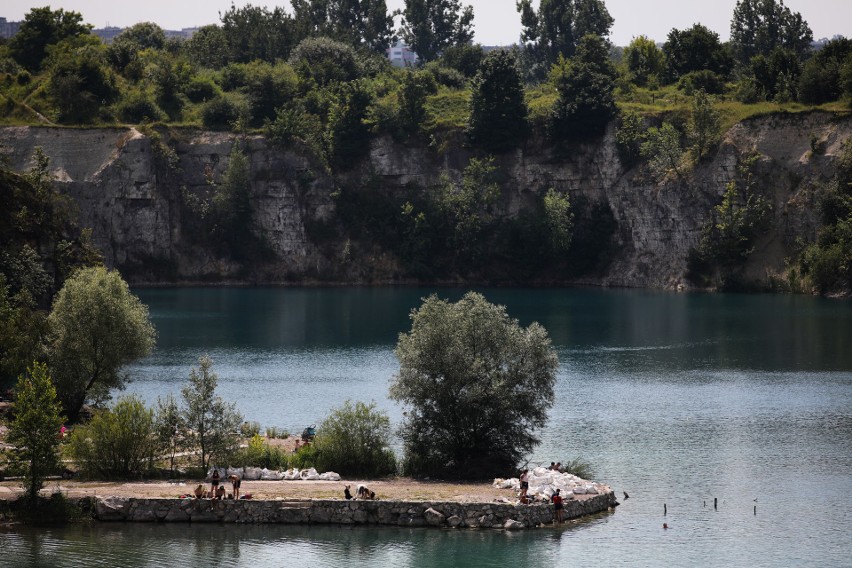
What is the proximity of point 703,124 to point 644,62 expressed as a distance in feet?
87.4

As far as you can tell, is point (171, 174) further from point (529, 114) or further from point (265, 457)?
point (265, 457)

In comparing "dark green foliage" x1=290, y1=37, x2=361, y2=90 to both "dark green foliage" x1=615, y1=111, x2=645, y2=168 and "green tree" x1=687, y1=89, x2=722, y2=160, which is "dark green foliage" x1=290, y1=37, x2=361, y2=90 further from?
"green tree" x1=687, y1=89, x2=722, y2=160

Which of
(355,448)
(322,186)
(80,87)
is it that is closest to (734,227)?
Answer: (322,186)

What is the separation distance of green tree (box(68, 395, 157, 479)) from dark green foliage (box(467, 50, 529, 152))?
10515 centimetres

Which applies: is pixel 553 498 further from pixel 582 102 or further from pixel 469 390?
pixel 582 102

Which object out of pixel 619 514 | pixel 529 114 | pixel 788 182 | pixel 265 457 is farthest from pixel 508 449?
pixel 529 114

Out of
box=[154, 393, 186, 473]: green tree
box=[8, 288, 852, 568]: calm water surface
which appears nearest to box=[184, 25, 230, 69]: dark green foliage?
box=[8, 288, 852, 568]: calm water surface

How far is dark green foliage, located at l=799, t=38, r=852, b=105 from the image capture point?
155 meters

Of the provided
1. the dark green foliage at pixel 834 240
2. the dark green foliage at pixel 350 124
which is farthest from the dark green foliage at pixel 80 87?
the dark green foliage at pixel 834 240

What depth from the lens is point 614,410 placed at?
85938 mm

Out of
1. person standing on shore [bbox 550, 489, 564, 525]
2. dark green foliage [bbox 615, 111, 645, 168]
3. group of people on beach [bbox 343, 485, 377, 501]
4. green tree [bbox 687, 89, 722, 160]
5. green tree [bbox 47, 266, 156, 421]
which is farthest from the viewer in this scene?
dark green foliage [bbox 615, 111, 645, 168]

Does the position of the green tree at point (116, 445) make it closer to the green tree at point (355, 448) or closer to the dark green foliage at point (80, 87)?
the green tree at point (355, 448)

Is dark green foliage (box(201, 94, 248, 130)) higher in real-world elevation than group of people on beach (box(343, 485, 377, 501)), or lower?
higher

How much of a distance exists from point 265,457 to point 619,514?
1711 centimetres
